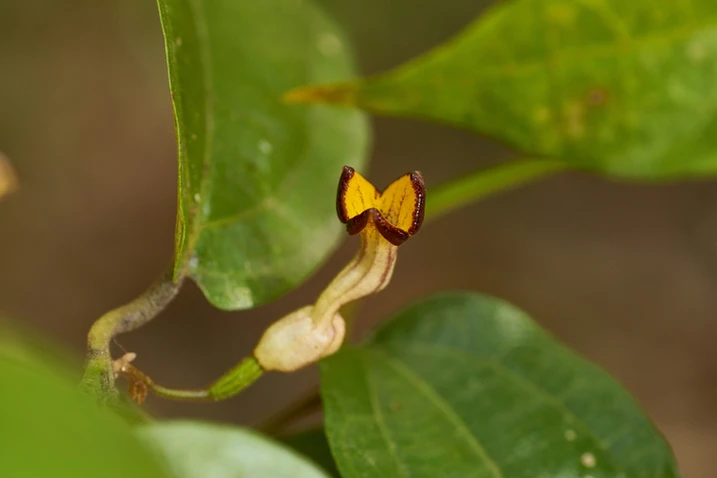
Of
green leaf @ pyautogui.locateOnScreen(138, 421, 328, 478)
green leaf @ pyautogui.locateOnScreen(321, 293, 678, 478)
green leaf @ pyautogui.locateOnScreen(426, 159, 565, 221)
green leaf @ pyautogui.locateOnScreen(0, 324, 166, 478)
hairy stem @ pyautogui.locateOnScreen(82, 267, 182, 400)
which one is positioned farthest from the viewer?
green leaf @ pyautogui.locateOnScreen(426, 159, 565, 221)

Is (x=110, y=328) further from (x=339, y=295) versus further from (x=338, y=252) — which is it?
(x=338, y=252)

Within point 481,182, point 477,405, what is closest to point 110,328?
point 477,405

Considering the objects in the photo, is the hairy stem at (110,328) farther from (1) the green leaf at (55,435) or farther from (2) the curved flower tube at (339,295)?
(1) the green leaf at (55,435)

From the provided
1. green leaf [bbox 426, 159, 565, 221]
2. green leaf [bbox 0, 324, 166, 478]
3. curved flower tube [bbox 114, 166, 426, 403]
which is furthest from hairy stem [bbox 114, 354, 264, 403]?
green leaf [bbox 426, 159, 565, 221]

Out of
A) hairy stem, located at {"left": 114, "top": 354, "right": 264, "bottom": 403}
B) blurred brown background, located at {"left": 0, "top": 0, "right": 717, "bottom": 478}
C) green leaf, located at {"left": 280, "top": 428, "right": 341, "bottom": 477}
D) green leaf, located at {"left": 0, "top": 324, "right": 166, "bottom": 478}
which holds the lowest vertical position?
green leaf, located at {"left": 0, "top": 324, "right": 166, "bottom": 478}

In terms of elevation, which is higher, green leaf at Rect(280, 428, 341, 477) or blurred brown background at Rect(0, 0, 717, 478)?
blurred brown background at Rect(0, 0, 717, 478)

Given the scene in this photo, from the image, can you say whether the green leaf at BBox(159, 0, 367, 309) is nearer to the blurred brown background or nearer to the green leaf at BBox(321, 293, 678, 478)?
the green leaf at BBox(321, 293, 678, 478)

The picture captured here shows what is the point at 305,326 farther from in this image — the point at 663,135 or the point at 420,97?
the point at 663,135
